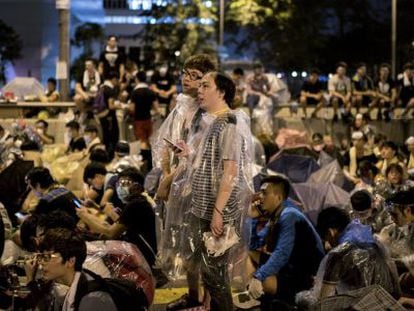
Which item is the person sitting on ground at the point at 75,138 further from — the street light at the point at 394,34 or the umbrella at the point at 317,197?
the street light at the point at 394,34

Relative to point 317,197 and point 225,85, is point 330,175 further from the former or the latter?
point 225,85

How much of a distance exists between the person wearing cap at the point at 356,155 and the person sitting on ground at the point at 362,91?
3388mm

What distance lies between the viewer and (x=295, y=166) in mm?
12875

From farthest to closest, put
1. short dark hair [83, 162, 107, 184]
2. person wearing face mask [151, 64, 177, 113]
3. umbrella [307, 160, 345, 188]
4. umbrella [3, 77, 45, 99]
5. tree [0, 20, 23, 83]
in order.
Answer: tree [0, 20, 23, 83], umbrella [3, 77, 45, 99], person wearing face mask [151, 64, 177, 113], umbrella [307, 160, 345, 188], short dark hair [83, 162, 107, 184]

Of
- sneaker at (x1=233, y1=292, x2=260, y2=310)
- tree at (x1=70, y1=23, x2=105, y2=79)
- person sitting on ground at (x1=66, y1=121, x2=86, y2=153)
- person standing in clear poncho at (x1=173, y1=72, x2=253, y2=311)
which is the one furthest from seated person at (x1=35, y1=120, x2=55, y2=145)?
tree at (x1=70, y1=23, x2=105, y2=79)

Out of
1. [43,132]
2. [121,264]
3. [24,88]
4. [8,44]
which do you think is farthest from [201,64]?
[8,44]

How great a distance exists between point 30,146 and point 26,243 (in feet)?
19.2

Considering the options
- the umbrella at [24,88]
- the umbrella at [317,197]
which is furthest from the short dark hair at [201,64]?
the umbrella at [24,88]

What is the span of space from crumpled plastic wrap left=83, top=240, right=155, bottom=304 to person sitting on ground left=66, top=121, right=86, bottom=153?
7635 millimetres

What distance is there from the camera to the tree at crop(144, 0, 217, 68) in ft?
75.4

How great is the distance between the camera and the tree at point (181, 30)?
75.4 feet

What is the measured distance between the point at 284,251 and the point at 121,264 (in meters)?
1.83

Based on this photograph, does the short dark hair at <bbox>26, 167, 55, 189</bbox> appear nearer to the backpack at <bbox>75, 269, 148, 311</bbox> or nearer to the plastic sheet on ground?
the backpack at <bbox>75, 269, 148, 311</bbox>

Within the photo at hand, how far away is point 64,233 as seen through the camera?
5.04 m
